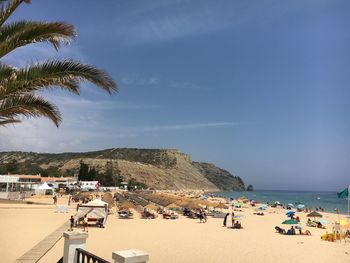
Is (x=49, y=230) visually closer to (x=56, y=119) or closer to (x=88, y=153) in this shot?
(x=56, y=119)

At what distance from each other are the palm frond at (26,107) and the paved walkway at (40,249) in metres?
5.78

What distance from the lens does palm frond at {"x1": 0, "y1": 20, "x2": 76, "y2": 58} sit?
6324 millimetres

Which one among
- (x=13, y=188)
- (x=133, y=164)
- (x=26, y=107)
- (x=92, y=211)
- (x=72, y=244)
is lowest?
(x=13, y=188)

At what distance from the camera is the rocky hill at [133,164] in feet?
423

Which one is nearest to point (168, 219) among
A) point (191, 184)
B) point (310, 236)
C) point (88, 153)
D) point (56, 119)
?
point (310, 236)

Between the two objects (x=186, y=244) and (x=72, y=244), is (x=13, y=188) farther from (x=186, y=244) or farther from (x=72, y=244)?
(x=72, y=244)

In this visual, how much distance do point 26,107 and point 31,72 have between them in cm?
83

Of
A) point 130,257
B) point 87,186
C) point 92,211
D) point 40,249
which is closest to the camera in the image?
point 130,257

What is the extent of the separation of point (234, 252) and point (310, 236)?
30.8ft

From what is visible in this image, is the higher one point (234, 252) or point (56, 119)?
point (56, 119)

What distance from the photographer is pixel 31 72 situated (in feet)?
21.0

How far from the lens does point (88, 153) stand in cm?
15338

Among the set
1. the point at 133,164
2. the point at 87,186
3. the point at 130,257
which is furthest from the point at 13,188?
the point at 133,164

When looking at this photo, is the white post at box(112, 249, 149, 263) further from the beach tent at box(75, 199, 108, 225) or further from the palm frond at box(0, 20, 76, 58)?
the beach tent at box(75, 199, 108, 225)
